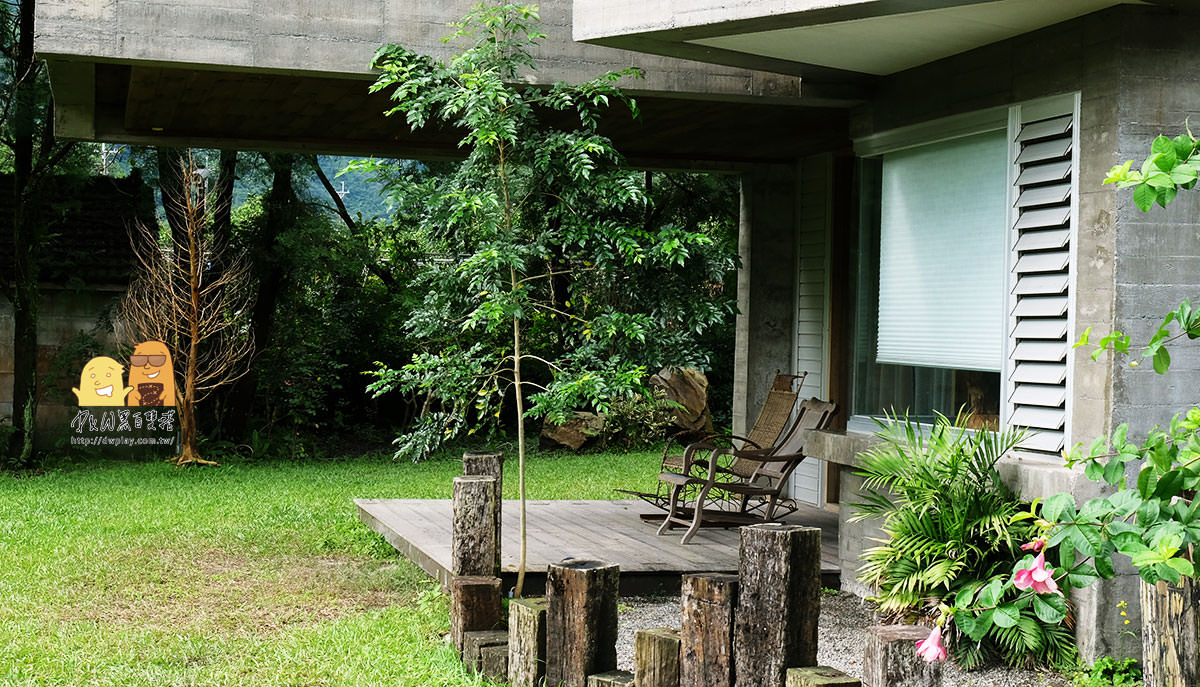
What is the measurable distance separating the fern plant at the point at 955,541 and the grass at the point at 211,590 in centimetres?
205

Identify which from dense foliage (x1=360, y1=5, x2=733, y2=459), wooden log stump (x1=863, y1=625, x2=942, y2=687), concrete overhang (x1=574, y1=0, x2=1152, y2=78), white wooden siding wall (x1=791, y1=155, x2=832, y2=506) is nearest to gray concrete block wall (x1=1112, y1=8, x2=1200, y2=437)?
concrete overhang (x1=574, y1=0, x2=1152, y2=78)

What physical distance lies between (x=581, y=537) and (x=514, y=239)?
2521mm

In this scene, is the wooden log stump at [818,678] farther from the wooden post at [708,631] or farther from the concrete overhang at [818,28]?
the concrete overhang at [818,28]

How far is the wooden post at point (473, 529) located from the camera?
5.38m

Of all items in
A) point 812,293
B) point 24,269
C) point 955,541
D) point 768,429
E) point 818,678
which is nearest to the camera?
point 818,678

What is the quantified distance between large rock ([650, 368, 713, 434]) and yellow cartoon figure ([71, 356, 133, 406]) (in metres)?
7.41

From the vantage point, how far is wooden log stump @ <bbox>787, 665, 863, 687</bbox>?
10.4 feet

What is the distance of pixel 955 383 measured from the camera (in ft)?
20.4

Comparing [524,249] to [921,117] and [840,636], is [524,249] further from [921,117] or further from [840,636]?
[840,636]

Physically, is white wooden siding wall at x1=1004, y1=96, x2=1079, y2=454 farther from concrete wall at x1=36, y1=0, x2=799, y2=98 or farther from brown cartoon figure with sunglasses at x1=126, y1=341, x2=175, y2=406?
brown cartoon figure with sunglasses at x1=126, y1=341, x2=175, y2=406

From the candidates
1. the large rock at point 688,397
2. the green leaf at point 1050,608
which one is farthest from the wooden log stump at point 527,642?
the large rock at point 688,397

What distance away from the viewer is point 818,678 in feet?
10.6

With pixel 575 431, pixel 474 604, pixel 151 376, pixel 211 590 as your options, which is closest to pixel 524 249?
pixel 474 604

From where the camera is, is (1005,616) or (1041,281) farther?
(1041,281)
